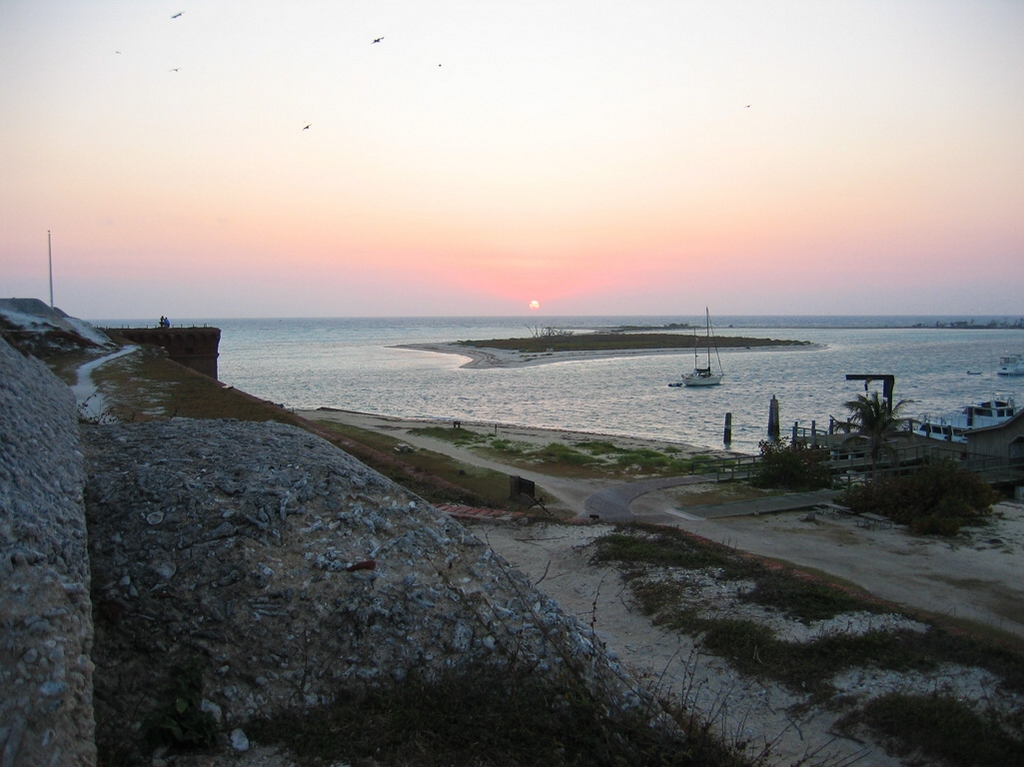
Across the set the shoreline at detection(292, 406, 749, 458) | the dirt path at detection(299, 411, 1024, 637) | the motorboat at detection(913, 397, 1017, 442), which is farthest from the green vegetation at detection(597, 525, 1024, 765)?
the motorboat at detection(913, 397, 1017, 442)

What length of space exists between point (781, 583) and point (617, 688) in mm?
4231

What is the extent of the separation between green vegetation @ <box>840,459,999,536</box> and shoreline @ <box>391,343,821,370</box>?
69.7 m

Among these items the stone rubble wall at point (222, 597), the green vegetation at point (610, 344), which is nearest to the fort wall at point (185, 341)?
the stone rubble wall at point (222, 597)

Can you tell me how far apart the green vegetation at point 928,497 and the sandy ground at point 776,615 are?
0.50 meters

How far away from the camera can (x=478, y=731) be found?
4.89 m

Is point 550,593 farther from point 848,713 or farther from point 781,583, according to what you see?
point 848,713

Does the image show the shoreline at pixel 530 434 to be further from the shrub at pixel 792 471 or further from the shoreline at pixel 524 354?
the shoreline at pixel 524 354

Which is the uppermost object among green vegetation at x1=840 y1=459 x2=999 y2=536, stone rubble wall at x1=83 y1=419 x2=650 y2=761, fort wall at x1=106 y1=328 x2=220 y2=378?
fort wall at x1=106 y1=328 x2=220 y2=378

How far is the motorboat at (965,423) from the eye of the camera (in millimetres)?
29844

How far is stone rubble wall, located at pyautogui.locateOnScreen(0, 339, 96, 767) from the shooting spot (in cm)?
360

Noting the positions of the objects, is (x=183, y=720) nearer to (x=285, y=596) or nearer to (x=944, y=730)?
(x=285, y=596)

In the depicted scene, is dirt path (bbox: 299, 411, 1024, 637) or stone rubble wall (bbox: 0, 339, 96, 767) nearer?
stone rubble wall (bbox: 0, 339, 96, 767)

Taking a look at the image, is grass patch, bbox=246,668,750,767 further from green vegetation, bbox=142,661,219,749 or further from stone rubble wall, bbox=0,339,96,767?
stone rubble wall, bbox=0,339,96,767

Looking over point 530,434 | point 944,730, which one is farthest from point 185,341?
point 944,730
